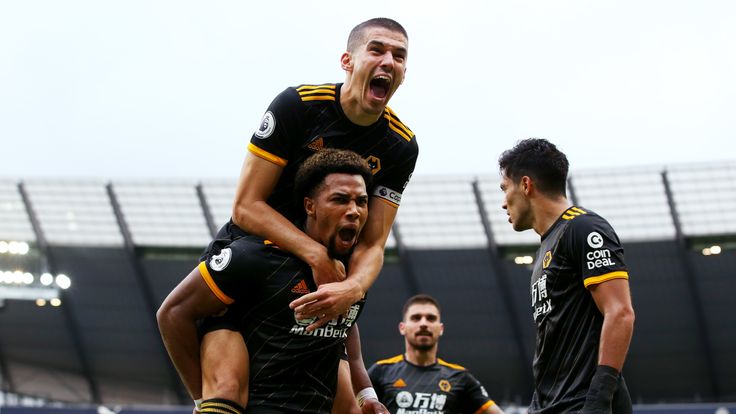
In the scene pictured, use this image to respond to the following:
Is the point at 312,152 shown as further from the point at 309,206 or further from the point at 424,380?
the point at 424,380

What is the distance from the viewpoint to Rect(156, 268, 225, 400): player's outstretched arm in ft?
15.7

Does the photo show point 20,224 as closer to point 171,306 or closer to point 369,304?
point 369,304

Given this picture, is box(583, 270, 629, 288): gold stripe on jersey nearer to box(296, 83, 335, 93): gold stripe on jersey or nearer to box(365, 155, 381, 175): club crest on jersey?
box(365, 155, 381, 175): club crest on jersey

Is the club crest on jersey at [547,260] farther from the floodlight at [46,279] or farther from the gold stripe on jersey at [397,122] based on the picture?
the floodlight at [46,279]

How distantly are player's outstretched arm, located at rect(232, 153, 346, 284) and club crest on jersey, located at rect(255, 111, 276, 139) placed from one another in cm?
13

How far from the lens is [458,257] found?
25594 millimetres

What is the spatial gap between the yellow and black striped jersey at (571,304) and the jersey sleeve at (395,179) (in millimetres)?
969

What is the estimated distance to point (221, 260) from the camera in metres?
4.73

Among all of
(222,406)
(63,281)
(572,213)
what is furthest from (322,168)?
(63,281)

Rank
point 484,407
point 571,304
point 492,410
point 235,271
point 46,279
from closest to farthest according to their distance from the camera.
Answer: point 235,271 → point 571,304 → point 492,410 → point 484,407 → point 46,279

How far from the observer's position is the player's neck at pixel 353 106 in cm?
513

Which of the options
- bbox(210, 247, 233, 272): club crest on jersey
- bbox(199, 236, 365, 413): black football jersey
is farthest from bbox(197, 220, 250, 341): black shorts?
bbox(210, 247, 233, 272): club crest on jersey

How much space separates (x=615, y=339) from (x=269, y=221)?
1.99 metres

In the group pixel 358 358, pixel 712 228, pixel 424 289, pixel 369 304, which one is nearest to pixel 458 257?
pixel 424 289
